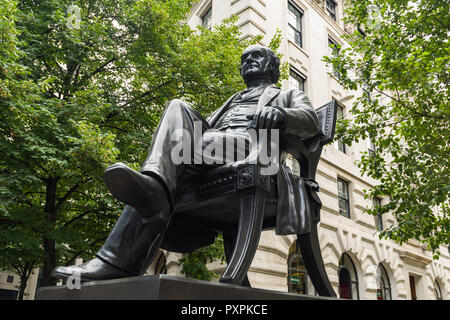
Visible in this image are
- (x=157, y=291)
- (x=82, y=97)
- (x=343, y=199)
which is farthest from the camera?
(x=343, y=199)

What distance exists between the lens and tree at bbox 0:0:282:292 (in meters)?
6.93

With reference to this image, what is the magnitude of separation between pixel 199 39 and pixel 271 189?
8.17 metres

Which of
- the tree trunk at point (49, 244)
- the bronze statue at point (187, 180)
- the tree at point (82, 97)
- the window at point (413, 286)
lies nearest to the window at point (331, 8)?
the tree at point (82, 97)

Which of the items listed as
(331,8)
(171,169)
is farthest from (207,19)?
(171,169)

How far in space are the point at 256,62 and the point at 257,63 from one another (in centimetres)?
1

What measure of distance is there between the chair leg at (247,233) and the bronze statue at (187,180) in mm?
54

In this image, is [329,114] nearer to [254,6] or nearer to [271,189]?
[271,189]

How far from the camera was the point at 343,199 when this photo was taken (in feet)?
57.2

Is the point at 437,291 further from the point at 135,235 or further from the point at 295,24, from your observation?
the point at 135,235

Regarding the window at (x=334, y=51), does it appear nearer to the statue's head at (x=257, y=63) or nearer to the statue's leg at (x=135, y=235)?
the statue's head at (x=257, y=63)

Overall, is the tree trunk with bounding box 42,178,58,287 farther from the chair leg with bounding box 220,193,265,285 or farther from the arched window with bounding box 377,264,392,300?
the arched window with bounding box 377,264,392,300

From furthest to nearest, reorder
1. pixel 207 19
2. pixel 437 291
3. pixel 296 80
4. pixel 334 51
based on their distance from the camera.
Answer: pixel 437 291
pixel 207 19
pixel 296 80
pixel 334 51

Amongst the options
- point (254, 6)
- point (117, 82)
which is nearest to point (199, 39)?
point (117, 82)

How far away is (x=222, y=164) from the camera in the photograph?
105 inches
